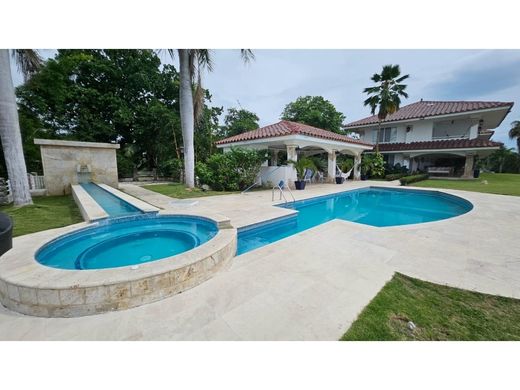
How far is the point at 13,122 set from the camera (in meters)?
7.06

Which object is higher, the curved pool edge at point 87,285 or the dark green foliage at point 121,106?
the dark green foliage at point 121,106

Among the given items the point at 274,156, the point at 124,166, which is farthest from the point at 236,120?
the point at 274,156

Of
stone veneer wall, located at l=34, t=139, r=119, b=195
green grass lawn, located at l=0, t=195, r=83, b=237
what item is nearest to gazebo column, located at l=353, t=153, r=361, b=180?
stone veneer wall, located at l=34, t=139, r=119, b=195

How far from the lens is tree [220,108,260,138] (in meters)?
30.6

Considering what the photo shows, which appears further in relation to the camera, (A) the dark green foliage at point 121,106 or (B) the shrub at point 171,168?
(A) the dark green foliage at point 121,106

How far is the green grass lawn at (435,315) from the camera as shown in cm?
237

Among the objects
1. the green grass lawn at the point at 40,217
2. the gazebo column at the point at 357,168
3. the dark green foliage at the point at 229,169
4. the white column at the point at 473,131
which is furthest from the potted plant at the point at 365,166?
the green grass lawn at the point at 40,217

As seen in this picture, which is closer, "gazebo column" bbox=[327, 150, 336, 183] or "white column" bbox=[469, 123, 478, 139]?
"gazebo column" bbox=[327, 150, 336, 183]

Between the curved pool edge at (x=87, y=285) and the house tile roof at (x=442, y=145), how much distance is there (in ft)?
81.9

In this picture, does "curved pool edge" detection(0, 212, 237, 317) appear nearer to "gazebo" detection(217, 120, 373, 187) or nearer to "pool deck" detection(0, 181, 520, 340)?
"pool deck" detection(0, 181, 520, 340)

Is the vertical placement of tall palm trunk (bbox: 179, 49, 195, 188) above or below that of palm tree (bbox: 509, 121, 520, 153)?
below

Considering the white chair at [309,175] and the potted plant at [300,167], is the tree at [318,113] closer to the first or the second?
the white chair at [309,175]

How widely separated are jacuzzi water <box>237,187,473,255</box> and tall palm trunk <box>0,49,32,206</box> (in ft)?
27.0
